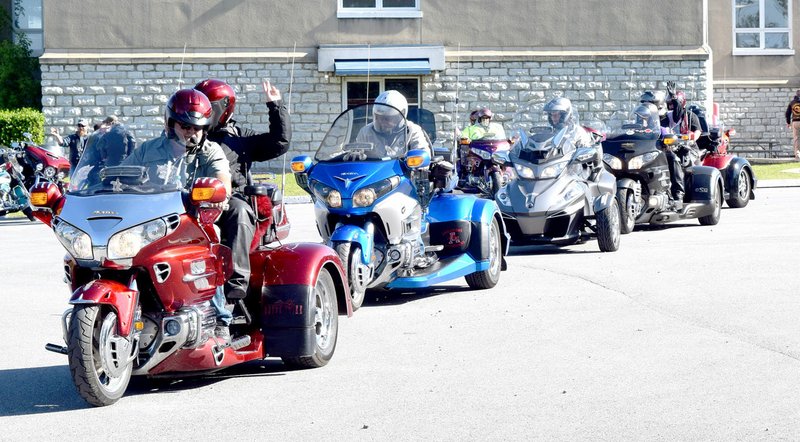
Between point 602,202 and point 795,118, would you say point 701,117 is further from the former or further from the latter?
point 795,118

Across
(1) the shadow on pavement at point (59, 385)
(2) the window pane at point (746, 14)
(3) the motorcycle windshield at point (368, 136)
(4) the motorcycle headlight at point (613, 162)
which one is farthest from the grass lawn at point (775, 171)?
(1) the shadow on pavement at point (59, 385)

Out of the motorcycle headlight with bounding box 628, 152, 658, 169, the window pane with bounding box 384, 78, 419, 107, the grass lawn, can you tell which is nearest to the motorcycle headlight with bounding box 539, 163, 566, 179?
the motorcycle headlight with bounding box 628, 152, 658, 169

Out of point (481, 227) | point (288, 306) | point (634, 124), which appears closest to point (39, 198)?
point (288, 306)

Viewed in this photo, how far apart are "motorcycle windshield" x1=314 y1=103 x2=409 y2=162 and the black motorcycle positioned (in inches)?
230

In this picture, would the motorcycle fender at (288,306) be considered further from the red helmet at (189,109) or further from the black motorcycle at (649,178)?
the black motorcycle at (649,178)

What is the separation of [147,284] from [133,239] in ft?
1.13

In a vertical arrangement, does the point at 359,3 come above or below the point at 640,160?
above

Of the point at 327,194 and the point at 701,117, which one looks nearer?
the point at 327,194

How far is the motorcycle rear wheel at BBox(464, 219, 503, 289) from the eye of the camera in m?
12.1

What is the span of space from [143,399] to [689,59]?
90.5 feet

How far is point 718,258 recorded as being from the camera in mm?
14125

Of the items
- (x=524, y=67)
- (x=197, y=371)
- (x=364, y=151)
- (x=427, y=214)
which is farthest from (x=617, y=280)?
(x=524, y=67)

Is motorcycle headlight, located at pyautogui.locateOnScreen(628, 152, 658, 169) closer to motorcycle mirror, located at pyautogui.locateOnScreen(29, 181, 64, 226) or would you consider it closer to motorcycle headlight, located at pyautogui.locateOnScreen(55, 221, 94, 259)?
motorcycle mirror, located at pyautogui.locateOnScreen(29, 181, 64, 226)

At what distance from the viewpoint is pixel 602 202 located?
14.8m
